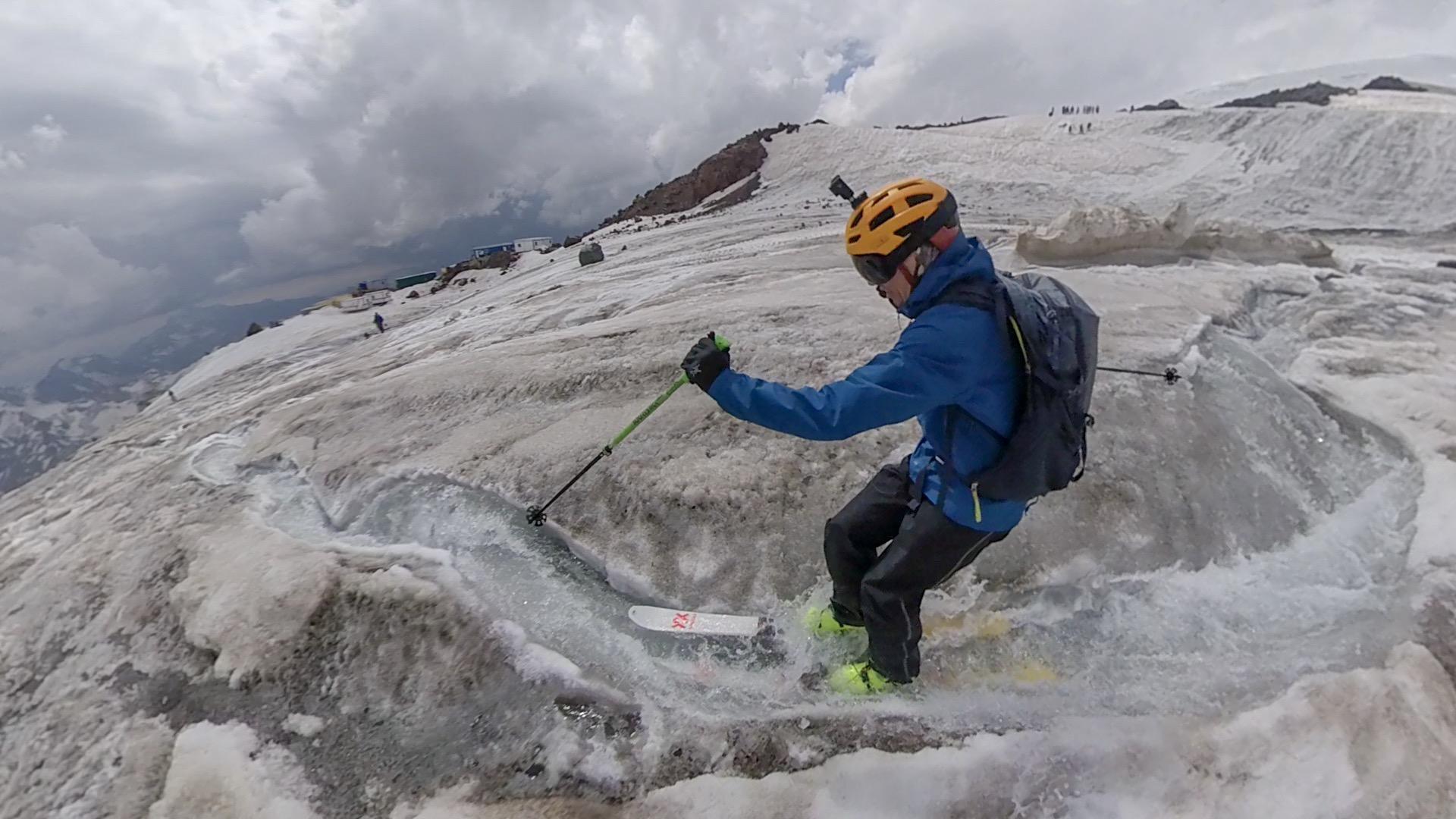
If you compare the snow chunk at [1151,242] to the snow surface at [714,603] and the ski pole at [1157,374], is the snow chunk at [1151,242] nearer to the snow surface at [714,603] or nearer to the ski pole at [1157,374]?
the snow surface at [714,603]

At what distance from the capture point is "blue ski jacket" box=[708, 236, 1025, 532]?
290cm

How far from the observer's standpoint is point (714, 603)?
15.9 feet

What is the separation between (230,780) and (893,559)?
154 inches

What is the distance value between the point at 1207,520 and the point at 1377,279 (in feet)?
33.6

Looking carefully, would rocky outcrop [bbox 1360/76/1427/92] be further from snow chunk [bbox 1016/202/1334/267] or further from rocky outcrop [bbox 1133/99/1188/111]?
snow chunk [bbox 1016/202/1334/267]

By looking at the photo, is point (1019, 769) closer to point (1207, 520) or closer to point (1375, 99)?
point (1207, 520)

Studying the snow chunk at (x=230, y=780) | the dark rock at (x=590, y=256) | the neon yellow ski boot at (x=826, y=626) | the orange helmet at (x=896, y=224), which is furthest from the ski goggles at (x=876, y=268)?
the dark rock at (x=590, y=256)

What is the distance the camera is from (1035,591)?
4812 millimetres

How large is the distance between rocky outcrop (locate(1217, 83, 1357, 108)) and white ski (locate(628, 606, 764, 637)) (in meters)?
47.1

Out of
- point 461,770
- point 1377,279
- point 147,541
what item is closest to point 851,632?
point 461,770

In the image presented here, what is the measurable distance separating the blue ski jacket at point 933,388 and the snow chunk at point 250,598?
3.74 m

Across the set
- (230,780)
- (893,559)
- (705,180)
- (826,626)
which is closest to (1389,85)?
(705,180)

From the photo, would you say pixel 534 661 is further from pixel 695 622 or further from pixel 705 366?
pixel 705 366

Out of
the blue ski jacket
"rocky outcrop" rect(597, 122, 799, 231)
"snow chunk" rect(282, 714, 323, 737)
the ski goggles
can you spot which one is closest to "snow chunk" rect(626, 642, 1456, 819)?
the blue ski jacket
